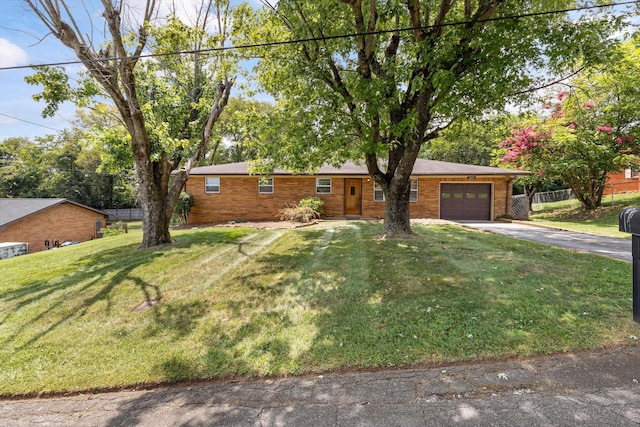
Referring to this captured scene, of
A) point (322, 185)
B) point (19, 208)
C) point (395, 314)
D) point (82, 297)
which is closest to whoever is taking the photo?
point (395, 314)

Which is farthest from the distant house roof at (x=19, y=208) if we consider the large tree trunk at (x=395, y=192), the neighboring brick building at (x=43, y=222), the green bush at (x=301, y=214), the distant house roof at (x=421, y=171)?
the large tree trunk at (x=395, y=192)

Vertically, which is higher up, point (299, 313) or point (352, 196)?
point (352, 196)

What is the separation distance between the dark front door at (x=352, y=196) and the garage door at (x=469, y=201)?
15.2 ft

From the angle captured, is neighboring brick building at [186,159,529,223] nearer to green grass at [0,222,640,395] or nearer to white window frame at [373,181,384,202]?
white window frame at [373,181,384,202]

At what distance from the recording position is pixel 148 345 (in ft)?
12.3

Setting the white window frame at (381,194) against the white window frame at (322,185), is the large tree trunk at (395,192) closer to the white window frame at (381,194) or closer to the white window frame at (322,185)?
the white window frame at (381,194)

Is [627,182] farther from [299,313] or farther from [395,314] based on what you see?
[299,313]

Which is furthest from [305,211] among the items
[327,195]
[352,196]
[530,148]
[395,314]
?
[530,148]

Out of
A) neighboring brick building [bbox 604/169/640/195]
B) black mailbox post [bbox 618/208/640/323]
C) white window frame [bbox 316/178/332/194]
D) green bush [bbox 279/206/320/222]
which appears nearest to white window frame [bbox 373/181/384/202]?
white window frame [bbox 316/178/332/194]

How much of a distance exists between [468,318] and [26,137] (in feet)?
185

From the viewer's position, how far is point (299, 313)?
4.30 m

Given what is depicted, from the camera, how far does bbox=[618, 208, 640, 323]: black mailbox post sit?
322cm

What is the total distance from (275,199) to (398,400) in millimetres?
14855

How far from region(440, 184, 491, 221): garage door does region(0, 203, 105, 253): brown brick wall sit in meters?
25.0
